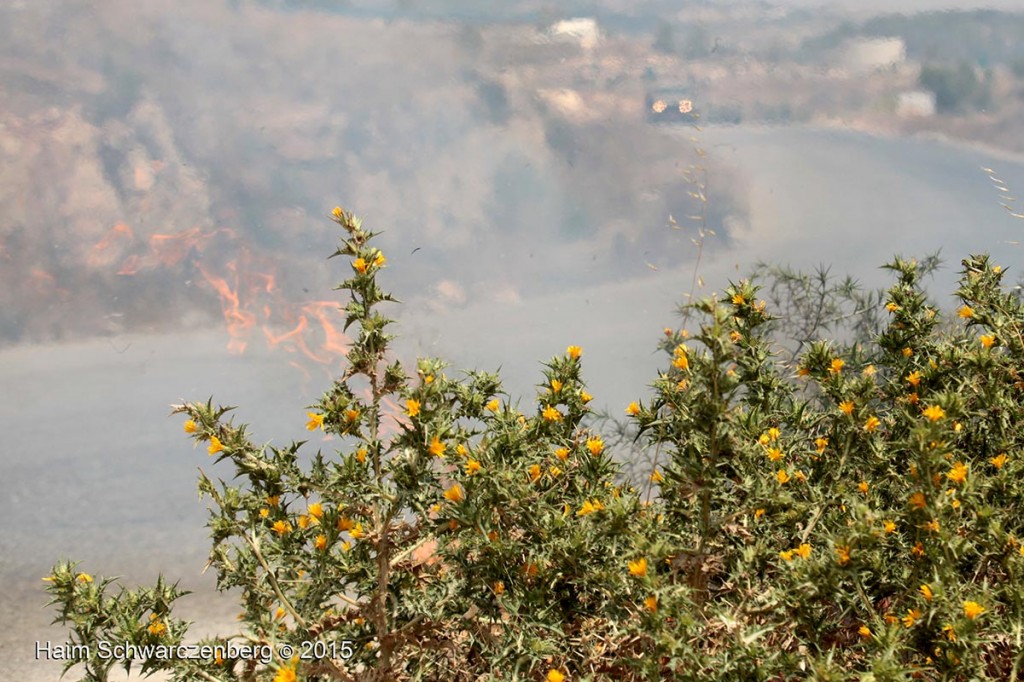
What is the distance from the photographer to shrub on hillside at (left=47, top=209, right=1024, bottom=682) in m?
1.64

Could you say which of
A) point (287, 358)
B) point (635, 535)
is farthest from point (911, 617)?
point (287, 358)

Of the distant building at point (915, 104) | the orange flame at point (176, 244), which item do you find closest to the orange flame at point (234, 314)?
the orange flame at point (176, 244)

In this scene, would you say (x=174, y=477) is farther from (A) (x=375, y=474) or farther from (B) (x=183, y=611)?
(A) (x=375, y=474)

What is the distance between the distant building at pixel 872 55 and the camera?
4828 millimetres

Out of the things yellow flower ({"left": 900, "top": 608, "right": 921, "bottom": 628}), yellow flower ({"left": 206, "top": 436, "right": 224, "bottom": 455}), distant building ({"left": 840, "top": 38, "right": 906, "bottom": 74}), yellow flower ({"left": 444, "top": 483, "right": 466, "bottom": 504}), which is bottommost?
yellow flower ({"left": 900, "top": 608, "right": 921, "bottom": 628})

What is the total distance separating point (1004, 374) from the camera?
7.22 feet

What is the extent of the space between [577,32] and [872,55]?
1469mm

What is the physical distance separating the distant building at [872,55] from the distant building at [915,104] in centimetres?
16

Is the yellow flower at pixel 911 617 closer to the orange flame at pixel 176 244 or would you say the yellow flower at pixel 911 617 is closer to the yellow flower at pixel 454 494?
the yellow flower at pixel 454 494

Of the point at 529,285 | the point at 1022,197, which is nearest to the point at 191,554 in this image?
the point at 529,285

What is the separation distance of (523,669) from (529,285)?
265 cm

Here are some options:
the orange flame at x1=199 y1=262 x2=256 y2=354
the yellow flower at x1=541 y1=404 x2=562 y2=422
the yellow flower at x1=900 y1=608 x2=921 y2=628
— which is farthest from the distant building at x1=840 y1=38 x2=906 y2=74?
the yellow flower at x1=900 y1=608 x2=921 y2=628

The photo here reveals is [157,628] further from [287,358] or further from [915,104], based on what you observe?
[915,104]

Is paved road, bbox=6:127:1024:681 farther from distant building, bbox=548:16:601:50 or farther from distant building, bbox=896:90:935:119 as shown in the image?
distant building, bbox=548:16:601:50
